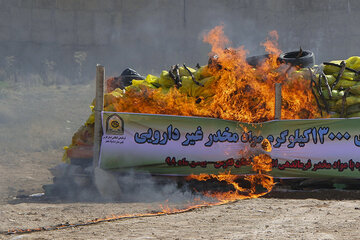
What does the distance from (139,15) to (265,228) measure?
2079 cm

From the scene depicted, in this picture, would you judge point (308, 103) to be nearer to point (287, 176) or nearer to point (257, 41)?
point (287, 176)

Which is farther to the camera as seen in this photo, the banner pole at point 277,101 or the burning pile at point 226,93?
the burning pile at point 226,93

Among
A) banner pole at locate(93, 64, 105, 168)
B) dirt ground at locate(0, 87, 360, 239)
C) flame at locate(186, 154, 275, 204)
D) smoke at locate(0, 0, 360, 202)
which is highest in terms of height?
smoke at locate(0, 0, 360, 202)

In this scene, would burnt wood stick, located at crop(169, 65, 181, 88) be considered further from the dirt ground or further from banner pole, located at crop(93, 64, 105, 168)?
the dirt ground

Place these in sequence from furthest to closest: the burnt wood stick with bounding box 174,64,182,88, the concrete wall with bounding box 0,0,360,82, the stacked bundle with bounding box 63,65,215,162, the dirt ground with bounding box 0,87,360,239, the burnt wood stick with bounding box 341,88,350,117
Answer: the concrete wall with bounding box 0,0,360,82 < the burnt wood stick with bounding box 174,64,182,88 < the stacked bundle with bounding box 63,65,215,162 < the burnt wood stick with bounding box 341,88,350,117 < the dirt ground with bounding box 0,87,360,239

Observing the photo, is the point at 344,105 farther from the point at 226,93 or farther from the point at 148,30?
the point at 148,30

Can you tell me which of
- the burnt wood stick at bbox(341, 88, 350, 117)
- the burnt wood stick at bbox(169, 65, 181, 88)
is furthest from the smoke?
the burnt wood stick at bbox(341, 88, 350, 117)

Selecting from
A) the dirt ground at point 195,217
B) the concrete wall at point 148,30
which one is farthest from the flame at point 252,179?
the concrete wall at point 148,30

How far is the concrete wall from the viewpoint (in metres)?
25.3

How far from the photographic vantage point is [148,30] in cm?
2655

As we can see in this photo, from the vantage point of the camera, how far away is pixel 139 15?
26.5 metres

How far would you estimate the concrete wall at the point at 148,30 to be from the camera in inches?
997

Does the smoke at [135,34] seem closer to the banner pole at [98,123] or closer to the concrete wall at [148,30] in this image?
the concrete wall at [148,30]

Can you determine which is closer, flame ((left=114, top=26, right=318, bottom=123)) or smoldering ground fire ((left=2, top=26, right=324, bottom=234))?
smoldering ground fire ((left=2, top=26, right=324, bottom=234))
